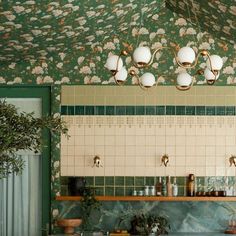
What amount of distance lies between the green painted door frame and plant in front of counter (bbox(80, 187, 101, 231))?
0.48 metres

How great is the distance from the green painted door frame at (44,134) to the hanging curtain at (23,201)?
0.28 feet

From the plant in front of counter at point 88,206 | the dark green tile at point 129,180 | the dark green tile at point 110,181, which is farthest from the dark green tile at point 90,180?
the dark green tile at point 129,180

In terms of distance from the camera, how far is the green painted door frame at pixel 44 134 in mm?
9922

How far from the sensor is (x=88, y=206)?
9703 millimetres

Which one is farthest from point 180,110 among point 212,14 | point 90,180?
point 212,14

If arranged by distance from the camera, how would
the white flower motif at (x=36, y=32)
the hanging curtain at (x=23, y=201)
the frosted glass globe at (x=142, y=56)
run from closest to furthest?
the frosted glass globe at (x=142, y=56), the white flower motif at (x=36, y=32), the hanging curtain at (x=23, y=201)

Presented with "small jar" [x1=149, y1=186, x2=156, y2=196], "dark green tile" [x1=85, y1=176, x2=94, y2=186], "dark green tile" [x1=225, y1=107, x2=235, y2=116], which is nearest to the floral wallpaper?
"dark green tile" [x1=225, y1=107, x2=235, y2=116]

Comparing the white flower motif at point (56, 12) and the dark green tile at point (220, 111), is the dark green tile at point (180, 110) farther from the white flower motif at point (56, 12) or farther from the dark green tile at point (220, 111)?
the white flower motif at point (56, 12)

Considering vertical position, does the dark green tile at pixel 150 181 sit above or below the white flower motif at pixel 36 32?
below

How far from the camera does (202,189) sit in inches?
390

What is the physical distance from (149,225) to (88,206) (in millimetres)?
851

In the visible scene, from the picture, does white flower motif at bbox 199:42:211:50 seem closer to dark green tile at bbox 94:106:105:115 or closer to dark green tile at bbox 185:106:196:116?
dark green tile at bbox 185:106:196:116

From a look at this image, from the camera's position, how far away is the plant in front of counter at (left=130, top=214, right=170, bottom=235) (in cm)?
944

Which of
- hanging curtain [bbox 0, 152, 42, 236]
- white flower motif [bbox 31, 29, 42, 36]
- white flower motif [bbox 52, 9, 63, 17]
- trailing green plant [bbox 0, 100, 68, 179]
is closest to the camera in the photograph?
trailing green plant [bbox 0, 100, 68, 179]
